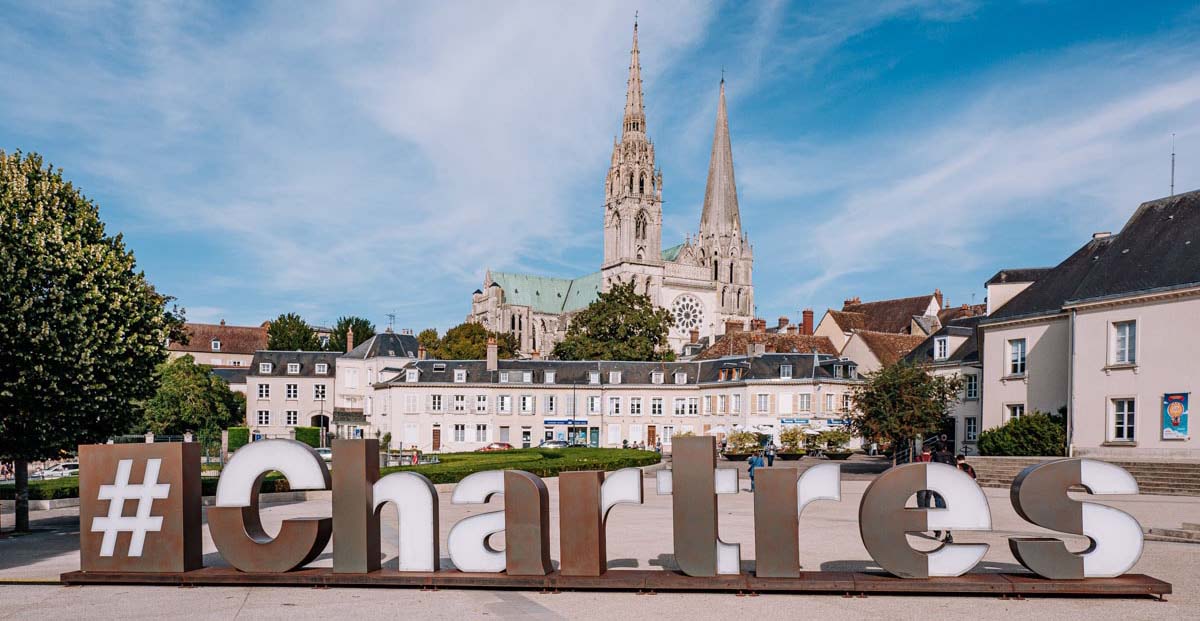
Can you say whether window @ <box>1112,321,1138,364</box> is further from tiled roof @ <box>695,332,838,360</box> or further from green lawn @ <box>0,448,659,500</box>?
tiled roof @ <box>695,332,838,360</box>

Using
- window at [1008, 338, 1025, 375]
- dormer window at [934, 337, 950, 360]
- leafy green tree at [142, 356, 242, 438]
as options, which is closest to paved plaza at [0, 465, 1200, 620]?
window at [1008, 338, 1025, 375]

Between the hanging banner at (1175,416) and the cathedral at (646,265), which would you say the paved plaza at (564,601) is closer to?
the hanging banner at (1175,416)

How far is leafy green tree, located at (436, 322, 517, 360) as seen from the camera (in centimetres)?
9766

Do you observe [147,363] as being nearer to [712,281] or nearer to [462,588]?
[462,588]

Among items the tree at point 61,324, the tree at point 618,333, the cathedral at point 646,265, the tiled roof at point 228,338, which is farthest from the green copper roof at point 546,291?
the tree at point 61,324

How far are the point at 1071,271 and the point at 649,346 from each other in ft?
143

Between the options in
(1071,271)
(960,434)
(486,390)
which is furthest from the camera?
(486,390)

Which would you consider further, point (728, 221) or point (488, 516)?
point (728, 221)

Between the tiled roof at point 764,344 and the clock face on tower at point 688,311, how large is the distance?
6439 cm

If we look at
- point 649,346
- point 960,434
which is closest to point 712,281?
point 649,346

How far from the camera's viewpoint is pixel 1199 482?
30812 mm

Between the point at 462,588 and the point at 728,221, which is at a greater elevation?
the point at 728,221

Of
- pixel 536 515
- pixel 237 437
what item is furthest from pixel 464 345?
pixel 536 515

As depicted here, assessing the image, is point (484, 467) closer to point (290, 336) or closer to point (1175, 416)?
point (1175, 416)
